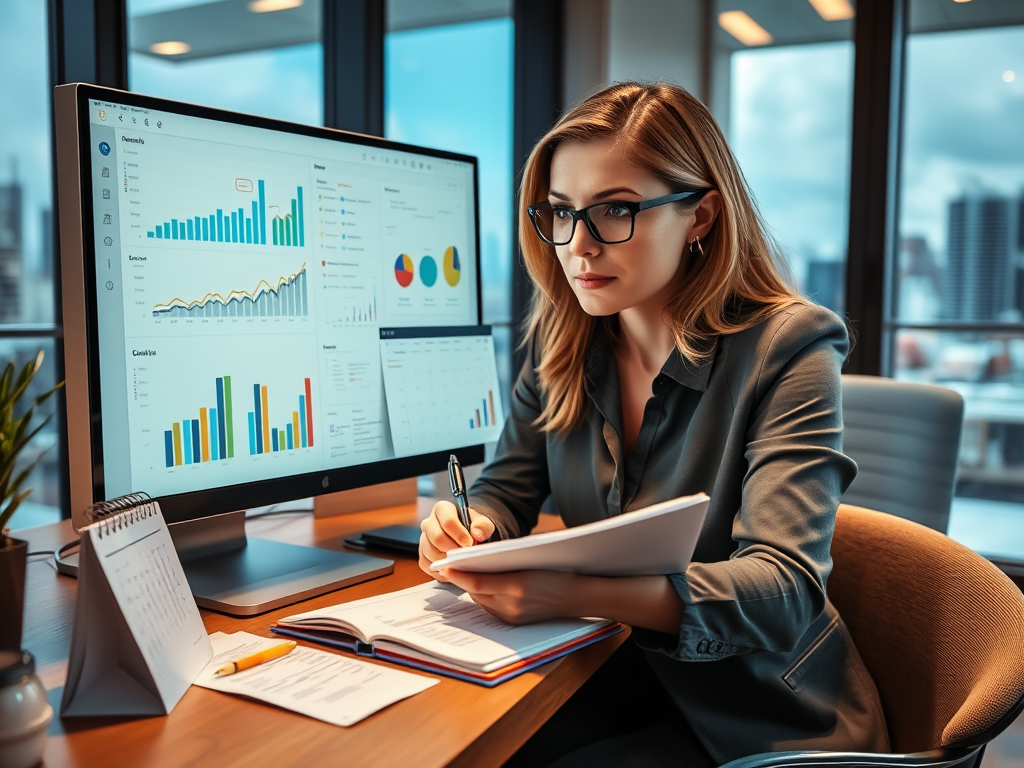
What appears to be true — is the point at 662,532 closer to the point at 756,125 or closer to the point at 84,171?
the point at 84,171

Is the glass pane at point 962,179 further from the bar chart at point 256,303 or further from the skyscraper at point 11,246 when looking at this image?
the skyscraper at point 11,246

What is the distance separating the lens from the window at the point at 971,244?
9.70ft

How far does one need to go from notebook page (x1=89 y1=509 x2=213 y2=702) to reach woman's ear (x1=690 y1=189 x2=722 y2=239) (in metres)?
0.82

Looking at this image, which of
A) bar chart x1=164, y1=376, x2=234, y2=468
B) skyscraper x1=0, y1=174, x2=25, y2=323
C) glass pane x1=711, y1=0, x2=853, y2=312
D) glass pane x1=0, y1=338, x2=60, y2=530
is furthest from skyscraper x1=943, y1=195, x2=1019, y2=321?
skyscraper x1=0, y1=174, x2=25, y2=323

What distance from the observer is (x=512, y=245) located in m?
3.51

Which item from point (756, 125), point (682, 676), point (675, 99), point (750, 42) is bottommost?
point (682, 676)

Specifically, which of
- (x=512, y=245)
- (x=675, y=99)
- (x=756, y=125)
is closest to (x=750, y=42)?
(x=756, y=125)

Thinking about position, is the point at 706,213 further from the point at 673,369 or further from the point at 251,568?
the point at 251,568

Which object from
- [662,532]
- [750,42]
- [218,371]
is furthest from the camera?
[750,42]

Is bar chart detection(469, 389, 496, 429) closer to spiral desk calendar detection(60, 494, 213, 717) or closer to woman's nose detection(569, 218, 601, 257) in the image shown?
woman's nose detection(569, 218, 601, 257)

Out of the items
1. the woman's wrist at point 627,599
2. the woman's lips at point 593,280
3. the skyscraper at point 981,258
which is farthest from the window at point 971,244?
the woman's wrist at point 627,599

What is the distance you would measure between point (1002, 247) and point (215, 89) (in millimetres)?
2707

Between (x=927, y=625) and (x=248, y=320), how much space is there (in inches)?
37.0

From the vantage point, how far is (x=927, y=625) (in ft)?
3.61
